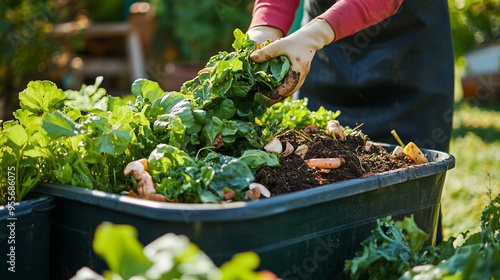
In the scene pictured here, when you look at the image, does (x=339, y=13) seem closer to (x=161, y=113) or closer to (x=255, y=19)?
(x=255, y=19)

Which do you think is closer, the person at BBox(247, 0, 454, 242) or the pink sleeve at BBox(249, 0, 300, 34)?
the pink sleeve at BBox(249, 0, 300, 34)

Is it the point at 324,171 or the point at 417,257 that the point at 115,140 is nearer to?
the point at 324,171

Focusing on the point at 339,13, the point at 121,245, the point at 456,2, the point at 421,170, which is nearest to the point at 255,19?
the point at 339,13

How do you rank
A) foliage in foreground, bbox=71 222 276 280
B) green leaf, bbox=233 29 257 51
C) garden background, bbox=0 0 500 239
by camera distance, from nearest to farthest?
foliage in foreground, bbox=71 222 276 280, green leaf, bbox=233 29 257 51, garden background, bbox=0 0 500 239

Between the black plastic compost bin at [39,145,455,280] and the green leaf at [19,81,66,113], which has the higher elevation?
the green leaf at [19,81,66,113]

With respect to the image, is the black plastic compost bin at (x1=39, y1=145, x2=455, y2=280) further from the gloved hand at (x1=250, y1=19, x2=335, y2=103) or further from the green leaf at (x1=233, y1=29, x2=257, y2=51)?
the green leaf at (x1=233, y1=29, x2=257, y2=51)

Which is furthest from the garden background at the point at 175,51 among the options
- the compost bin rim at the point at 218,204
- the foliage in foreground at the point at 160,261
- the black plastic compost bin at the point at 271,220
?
the foliage in foreground at the point at 160,261

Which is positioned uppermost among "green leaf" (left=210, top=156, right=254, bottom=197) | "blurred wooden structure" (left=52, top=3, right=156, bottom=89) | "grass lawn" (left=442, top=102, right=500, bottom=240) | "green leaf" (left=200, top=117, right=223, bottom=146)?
"blurred wooden structure" (left=52, top=3, right=156, bottom=89)

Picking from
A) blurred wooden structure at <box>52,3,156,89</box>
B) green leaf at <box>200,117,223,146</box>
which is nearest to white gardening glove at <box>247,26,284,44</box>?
green leaf at <box>200,117,223,146</box>

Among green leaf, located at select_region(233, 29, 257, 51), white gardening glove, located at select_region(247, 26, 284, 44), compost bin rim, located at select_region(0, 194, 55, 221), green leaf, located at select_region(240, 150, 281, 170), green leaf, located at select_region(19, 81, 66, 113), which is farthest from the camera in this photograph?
white gardening glove, located at select_region(247, 26, 284, 44)

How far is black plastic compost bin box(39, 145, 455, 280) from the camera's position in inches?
41.5

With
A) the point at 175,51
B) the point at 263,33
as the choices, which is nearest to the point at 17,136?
the point at 263,33

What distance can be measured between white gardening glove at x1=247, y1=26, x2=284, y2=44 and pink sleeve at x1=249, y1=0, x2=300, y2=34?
0.07ft

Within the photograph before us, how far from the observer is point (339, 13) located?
164 centimetres
